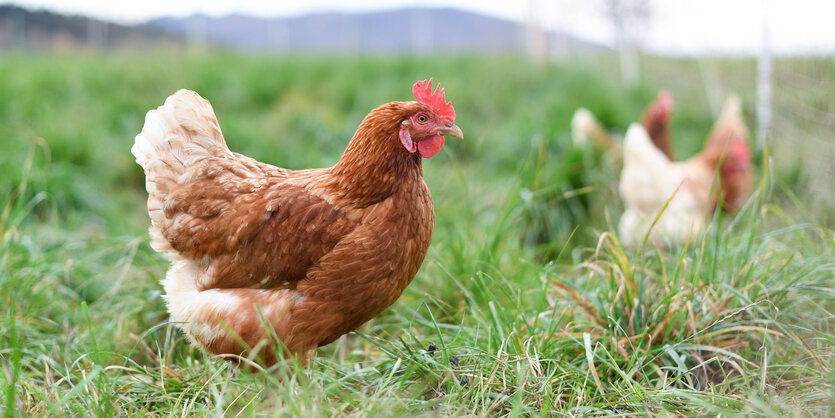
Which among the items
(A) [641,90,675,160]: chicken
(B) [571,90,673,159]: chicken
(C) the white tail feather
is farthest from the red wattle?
(A) [641,90,675,160]: chicken

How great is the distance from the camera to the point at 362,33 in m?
14.4

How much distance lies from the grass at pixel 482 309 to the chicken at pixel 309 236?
0.65ft

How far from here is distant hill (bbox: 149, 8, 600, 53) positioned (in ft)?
A: 45.6

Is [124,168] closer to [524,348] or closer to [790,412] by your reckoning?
[524,348]

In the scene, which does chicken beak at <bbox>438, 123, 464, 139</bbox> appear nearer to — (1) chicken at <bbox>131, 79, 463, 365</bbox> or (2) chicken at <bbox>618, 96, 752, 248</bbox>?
(1) chicken at <bbox>131, 79, 463, 365</bbox>

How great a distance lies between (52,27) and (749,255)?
41.1ft

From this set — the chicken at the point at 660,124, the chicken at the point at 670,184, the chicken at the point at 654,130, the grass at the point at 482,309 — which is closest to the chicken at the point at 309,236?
the grass at the point at 482,309

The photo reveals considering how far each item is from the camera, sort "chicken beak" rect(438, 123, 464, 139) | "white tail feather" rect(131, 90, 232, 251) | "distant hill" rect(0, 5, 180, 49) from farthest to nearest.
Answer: "distant hill" rect(0, 5, 180, 49) < "white tail feather" rect(131, 90, 232, 251) < "chicken beak" rect(438, 123, 464, 139)

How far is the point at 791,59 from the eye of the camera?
5.51 m

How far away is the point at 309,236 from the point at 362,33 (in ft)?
42.4

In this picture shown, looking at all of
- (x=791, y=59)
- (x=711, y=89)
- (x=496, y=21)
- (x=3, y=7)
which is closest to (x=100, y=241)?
(x=791, y=59)

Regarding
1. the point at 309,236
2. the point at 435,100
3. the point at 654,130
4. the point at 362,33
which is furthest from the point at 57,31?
the point at 435,100

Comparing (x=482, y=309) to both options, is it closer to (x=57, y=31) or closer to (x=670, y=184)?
(x=670, y=184)

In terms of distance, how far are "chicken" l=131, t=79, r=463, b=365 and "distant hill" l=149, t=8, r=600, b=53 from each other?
11436 millimetres
